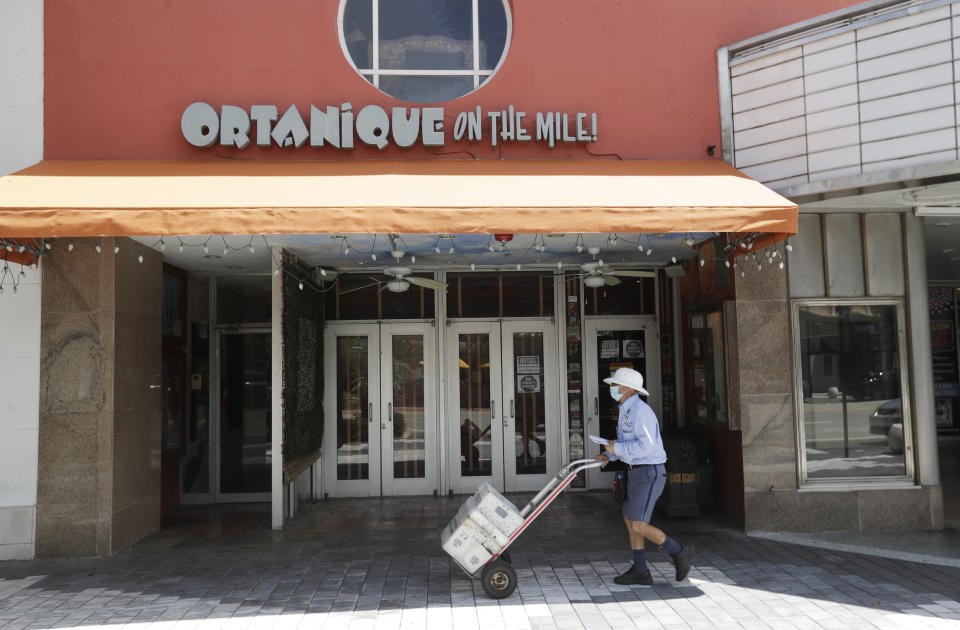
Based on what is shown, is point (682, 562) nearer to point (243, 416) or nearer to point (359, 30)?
point (359, 30)

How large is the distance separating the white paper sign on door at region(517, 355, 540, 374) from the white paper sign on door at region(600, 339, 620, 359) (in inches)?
35.8

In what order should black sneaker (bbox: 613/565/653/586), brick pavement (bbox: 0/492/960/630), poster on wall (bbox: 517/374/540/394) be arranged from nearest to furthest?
brick pavement (bbox: 0/492/960/630) → black sneaker (bbox: 613/565/653/586) → poster on wall (bbox: 517/374/540/394)

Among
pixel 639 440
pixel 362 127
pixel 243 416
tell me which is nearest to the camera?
pixel 639 440

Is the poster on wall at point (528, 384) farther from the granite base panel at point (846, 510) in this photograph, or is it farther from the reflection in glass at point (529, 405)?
the granite base panel at point (846, 510)

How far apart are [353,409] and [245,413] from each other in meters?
1.46

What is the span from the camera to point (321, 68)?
7496 millimetres

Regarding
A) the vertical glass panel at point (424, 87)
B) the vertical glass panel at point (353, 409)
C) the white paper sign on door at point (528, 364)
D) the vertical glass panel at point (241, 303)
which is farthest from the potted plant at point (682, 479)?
the vertical glass panel at point (241, 303)

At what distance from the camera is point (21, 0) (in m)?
7.23

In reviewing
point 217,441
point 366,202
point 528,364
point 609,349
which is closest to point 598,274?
point 609,349

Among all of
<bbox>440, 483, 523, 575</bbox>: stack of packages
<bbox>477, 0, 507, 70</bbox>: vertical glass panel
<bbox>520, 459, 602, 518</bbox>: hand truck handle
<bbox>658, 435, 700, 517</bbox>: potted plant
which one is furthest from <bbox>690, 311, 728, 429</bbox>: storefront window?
<bbox>477, 0, 507, 70</bbox>: vertical glass panel

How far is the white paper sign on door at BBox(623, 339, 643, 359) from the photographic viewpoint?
1002 centimetres

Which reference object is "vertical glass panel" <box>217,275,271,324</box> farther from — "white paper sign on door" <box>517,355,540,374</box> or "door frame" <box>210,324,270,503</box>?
"white paper sign on door" <box>517,355,540,374</box>

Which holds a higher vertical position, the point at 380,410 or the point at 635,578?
the point at 380,410

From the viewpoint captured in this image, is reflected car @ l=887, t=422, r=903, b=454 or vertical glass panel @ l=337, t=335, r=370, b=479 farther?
vertical glass panel @ l=337, t=335, r=370, b=479
